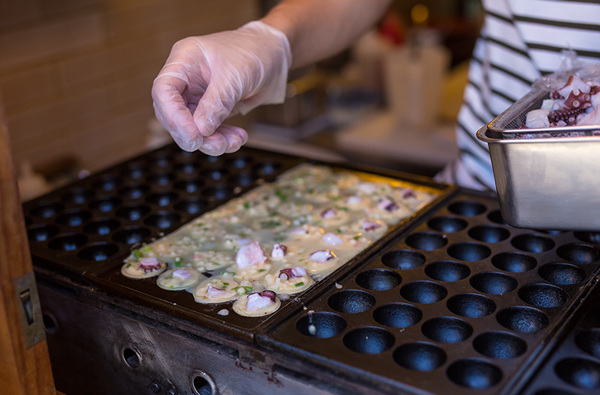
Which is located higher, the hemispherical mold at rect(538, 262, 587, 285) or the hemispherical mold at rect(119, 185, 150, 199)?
the hemispherical mold at rect(119, 185, 150, 199)

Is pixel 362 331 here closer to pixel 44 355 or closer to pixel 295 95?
pixel 44 355

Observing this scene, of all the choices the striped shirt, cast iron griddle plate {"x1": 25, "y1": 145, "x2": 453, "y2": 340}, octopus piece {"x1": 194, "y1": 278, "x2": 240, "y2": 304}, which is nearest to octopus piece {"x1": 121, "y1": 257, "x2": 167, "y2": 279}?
cast iron griddle plate {"x1": 25, "y1": 145, "x2": 453, "y2": 340}

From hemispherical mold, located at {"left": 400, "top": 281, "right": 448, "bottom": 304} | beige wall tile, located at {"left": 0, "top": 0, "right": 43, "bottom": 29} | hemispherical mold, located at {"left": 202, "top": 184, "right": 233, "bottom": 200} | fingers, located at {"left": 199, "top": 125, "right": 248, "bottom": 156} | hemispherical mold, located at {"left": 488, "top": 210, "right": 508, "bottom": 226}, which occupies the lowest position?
hemispherical mold, located at {"left": 400, "top": 281, "right": 448, "bottom": 304}

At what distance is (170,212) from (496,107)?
→ 3.19ft

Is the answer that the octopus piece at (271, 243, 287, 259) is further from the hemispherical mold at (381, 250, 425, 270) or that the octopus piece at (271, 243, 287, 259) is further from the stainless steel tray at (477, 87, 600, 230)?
the stainless steel tray at (477, 87, 600, 230)

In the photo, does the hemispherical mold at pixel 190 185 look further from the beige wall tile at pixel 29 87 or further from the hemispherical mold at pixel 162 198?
the beige wall tile at pixel 29 87

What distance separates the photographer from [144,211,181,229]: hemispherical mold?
170cm

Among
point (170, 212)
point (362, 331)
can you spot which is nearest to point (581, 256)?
point (362, 331)

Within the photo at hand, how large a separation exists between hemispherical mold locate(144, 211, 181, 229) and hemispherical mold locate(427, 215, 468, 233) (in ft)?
2.09

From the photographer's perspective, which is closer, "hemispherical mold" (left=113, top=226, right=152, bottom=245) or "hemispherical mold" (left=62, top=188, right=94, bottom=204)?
"hemispherical mold" (left=113, top=226, right=152, bottom=245)

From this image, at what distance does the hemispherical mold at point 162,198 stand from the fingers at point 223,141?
1.38 ft

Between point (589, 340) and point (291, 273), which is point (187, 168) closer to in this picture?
point (291, 273)

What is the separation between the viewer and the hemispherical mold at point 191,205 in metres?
1.77

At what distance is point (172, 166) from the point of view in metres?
2.00
